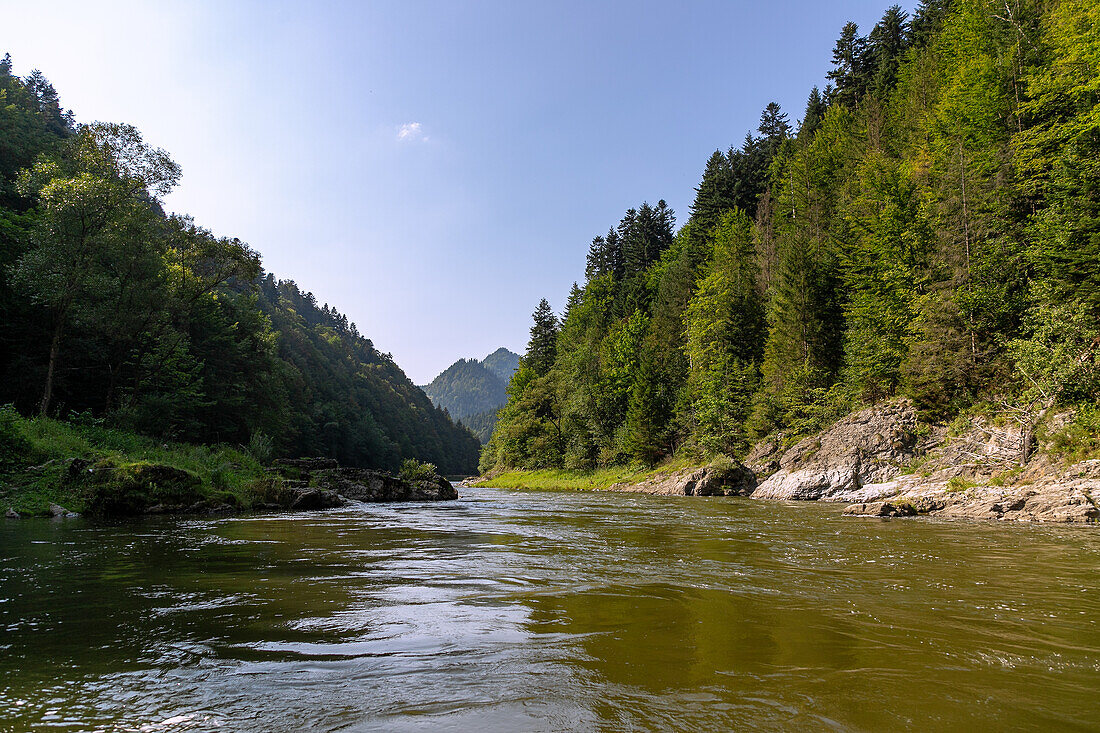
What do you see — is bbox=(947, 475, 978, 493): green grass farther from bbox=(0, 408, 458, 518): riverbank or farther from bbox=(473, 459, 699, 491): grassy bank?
bbox=(0, 408, 458, 518): riverbank

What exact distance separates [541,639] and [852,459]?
2639cm

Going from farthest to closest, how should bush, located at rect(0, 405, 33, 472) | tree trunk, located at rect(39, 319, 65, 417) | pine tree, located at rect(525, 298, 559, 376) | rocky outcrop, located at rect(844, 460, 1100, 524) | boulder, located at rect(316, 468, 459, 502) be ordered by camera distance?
pine tree, located at rect(525, 298, 559, 376) → boulder, located at rect(316, 468, 459, 502) → tree trunk, located at rect(39, 319, 65, 417) → bush, located at rect(0, 405, 33, 472) → rocky outcrop, located at rect(844, 460, 1100, 524)

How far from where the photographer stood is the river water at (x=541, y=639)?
2648mm

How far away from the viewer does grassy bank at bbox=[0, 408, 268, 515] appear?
12.6 meters

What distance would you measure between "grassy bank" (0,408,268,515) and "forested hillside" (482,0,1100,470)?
91.6ft

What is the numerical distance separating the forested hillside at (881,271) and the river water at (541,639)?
16.7 m

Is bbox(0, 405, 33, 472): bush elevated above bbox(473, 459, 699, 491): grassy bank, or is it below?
above

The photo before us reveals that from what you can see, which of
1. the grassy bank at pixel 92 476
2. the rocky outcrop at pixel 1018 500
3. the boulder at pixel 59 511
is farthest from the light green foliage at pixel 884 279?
the boulder at pixel 59 511

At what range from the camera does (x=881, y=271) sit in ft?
105

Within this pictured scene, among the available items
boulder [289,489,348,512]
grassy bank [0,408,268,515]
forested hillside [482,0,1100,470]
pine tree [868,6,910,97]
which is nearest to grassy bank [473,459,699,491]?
forested hillside [482,0,1100,470]

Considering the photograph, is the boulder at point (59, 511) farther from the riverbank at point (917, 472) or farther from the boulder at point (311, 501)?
the riverbank at point (917, 472)

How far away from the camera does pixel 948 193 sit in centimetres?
2716

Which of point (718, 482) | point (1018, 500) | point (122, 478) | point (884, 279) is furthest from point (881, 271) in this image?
point (122, 478)

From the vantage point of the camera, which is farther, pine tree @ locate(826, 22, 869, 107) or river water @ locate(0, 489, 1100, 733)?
pine tree @ locate(826, 22, 869, 107)
